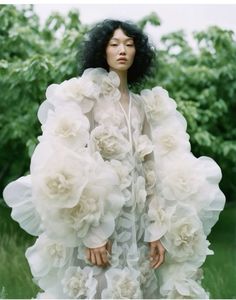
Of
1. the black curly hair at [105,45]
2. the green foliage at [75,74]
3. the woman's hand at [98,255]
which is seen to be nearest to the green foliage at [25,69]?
the green foliage at [75,74]

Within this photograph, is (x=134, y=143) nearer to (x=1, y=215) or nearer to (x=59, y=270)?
(x=59, y=270)

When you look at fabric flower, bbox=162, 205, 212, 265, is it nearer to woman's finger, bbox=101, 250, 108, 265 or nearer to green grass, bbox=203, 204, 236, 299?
woman's finger, bbox=101, 250, 108, 265

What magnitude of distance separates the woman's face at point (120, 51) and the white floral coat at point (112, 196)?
55 millimetres

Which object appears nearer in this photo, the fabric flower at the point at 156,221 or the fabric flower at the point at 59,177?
the fabric flower at the point at 59,177

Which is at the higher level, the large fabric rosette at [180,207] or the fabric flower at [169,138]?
the fabric flower at [169,138]

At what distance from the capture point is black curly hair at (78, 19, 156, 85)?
2.13m

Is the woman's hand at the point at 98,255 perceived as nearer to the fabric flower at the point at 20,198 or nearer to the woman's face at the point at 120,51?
the fabric flower at the point at 20,198

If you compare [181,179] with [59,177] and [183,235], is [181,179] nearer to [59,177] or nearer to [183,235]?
[183,235]

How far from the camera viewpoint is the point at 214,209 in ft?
7.04

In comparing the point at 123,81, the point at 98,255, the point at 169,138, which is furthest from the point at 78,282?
the point at 123,81

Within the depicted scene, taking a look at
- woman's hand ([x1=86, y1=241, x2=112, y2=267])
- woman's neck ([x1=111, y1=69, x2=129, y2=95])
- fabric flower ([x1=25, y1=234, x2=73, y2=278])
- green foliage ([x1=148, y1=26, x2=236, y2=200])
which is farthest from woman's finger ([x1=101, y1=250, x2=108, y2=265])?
green foliage ([x1=148, y1=26, x2=236, y2=200])

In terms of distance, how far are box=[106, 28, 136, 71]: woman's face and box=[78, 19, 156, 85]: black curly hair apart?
2 cm

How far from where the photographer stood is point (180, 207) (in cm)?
210

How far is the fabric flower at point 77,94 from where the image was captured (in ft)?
6.74
